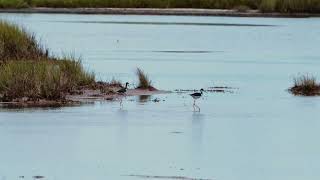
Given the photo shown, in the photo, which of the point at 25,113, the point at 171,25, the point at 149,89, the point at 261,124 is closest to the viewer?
the point at 261,124

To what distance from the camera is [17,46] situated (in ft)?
83.8

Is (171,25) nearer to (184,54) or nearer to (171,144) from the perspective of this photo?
(184,54)

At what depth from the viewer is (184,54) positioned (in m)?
Result: 37.9

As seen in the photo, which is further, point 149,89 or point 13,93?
point 149,89

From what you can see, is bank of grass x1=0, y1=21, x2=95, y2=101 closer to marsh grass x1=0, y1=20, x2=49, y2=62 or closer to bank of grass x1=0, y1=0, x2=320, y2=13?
marsh grass x1=0, y1=20, x2=49, y2=62

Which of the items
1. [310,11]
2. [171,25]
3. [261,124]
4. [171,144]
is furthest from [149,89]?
[310,11]

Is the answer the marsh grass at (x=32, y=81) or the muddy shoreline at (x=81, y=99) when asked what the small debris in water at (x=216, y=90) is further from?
the marsh grass at (x=32, y=81)

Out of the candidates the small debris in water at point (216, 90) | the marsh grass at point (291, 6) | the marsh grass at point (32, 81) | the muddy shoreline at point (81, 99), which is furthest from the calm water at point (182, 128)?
the marsh grass at point (291, 6)

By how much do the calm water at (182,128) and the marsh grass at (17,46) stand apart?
231 cm

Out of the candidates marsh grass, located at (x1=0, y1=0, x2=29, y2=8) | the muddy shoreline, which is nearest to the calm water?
the muddy shoreline

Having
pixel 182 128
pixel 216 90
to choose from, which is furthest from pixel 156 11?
pixel 182 128

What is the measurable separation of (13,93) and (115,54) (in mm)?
15763

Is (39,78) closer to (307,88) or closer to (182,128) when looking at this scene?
(182,128)

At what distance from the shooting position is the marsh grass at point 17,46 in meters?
25.1
